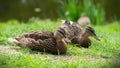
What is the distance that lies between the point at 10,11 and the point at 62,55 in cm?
1134

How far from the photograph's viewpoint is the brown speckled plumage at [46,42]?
32.0 ft

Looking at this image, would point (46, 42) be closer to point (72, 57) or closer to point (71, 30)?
point (72, 57)

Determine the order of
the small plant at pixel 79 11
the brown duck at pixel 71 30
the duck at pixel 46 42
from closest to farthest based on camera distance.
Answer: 1. the duck at pixel 46 42
2. the brown duck at pixel 71 30
3. the small plant at pixel 79 11

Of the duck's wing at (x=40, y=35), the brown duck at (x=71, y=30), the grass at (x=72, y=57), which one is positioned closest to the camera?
the grass at (x=72, y=57)

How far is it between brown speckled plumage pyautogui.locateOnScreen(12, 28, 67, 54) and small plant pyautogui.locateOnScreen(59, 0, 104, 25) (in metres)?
6.29

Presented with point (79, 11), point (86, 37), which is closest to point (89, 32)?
point (86, 37)

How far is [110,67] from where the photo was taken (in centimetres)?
688

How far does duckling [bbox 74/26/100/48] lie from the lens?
10773mm

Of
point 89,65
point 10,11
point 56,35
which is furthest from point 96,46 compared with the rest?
point 10,11

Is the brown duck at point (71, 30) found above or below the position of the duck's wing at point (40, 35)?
above

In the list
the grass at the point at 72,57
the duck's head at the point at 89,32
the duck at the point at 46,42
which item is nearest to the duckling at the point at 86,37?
the duck's head at the point at 89,32

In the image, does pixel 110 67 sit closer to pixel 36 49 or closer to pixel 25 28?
pixel 36 49

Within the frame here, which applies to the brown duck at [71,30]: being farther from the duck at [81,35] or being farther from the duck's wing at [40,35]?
the duck's wing at [40,35]

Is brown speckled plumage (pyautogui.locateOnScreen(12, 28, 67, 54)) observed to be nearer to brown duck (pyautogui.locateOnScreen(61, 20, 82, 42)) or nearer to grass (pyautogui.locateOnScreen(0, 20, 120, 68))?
grass (pyautogui.locateOnScreen(0, 20, 120, 68))
